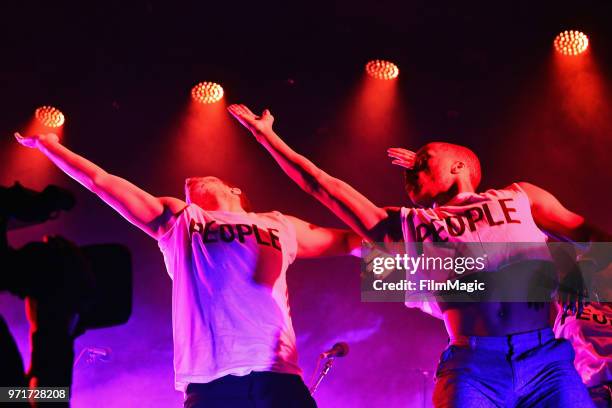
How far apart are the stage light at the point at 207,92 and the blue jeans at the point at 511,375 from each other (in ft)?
10.4

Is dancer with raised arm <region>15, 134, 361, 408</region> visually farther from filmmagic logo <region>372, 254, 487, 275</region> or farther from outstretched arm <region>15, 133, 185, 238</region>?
filmmagic logo <region>372, 254, 487, 275</region>

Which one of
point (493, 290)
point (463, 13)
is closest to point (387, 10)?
point (463, 13)

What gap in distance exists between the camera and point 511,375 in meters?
2.86

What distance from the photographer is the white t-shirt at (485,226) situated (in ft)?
10.6

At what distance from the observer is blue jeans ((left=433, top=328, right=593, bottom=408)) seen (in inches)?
109

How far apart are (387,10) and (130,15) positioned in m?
1.99

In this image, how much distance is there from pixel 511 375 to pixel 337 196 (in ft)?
4.12

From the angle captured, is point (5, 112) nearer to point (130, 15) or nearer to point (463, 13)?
point (130, 15)

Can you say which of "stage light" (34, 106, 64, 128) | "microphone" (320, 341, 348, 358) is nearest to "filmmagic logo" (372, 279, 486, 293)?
"microphone" (320, 341, 348, 358)

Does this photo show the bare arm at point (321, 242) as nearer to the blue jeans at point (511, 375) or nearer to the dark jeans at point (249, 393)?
the dark jeans at point (249, 393)

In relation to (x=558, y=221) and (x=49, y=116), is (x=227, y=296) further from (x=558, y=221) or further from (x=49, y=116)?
(x=49, y=116)

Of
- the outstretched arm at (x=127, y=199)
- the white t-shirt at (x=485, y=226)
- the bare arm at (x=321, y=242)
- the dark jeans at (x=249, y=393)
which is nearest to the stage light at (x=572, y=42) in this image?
the white t-shirt at (x=485, y=226)

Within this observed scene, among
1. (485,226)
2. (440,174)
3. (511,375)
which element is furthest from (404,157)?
(511,375)

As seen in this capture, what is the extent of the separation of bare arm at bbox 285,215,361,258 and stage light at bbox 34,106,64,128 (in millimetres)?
2270
